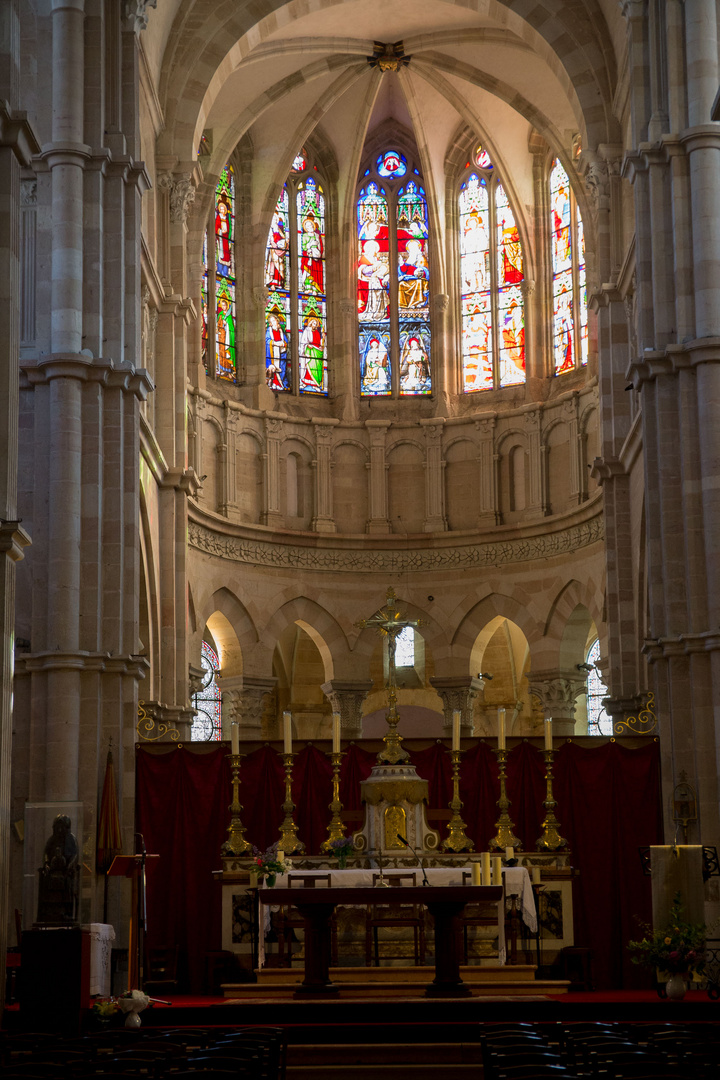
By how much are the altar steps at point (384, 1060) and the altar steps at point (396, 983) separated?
1.91 meters

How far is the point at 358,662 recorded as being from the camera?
105 ft

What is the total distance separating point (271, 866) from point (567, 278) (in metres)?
18.8

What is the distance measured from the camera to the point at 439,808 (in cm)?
2184

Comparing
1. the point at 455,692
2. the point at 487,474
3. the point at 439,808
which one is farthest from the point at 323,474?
the point at 439,808

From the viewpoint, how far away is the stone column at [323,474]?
3238 centimetres

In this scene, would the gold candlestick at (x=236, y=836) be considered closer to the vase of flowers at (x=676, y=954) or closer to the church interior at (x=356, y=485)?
the church interior at (x=356, y=485)

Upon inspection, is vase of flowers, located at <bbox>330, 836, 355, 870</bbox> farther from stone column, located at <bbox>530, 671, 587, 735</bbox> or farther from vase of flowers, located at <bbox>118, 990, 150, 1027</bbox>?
stone column, located at <bbox>530, 671, 587, 735</bbox>

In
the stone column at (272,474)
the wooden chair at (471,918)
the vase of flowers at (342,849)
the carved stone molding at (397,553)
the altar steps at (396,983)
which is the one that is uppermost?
the stone column at (272,474)

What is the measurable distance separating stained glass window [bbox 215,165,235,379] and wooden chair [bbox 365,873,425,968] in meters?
17.2

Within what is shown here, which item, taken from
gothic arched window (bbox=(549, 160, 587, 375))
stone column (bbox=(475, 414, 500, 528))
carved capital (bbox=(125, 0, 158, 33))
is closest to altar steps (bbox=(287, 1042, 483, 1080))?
carved capital (bbox=(125, 0, 158, 33))

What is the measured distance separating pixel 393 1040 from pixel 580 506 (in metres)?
18.1

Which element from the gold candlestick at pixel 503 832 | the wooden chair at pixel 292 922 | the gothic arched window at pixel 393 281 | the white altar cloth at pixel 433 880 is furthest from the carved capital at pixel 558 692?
the wooden chair at pixel 292 922

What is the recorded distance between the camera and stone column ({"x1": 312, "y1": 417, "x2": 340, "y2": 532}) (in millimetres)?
32375

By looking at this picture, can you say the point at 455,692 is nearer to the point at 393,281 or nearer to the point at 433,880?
the point at 393,281
